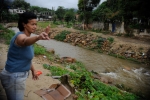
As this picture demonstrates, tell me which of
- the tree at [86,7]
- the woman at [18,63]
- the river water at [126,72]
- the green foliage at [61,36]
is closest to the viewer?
the woman at [18,63]

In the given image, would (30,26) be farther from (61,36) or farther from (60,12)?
(60,12)

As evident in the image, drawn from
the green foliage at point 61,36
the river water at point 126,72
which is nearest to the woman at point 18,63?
the river water at point 126,72

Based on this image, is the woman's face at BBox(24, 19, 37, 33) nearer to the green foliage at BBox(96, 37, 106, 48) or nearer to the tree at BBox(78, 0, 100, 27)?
the green foliage at BBox(96, 37, 106, 48)

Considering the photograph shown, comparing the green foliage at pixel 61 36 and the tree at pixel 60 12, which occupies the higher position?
the tree at pixel 60 12

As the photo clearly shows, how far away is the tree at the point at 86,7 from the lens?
25.9 metres

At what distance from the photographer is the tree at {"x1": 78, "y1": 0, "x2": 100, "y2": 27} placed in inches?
1020

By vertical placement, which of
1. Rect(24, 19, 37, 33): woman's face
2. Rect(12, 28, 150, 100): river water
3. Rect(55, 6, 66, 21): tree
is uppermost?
Rect(55, 6, 66, 21): tree

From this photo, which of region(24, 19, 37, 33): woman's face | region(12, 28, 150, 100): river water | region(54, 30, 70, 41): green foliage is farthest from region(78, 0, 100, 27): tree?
region(24, 19, 37, 33): woman's face

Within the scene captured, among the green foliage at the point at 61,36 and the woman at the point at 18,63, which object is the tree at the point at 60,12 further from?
the woman at the point at 18,63

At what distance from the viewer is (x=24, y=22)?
72.7 inches

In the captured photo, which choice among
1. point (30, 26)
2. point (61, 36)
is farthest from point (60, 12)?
point (30, 26)

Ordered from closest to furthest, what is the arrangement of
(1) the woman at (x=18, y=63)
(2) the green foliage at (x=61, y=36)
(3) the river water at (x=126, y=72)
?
1. (1) the woman at (x=18, y=63)
2. (3) the river water at (x=126, y=72)
3. (2) the green foliage at (x=61, y=36)

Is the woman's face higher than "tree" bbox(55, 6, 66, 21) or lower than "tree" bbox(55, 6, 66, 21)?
lower

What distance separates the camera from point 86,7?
2630 cm
